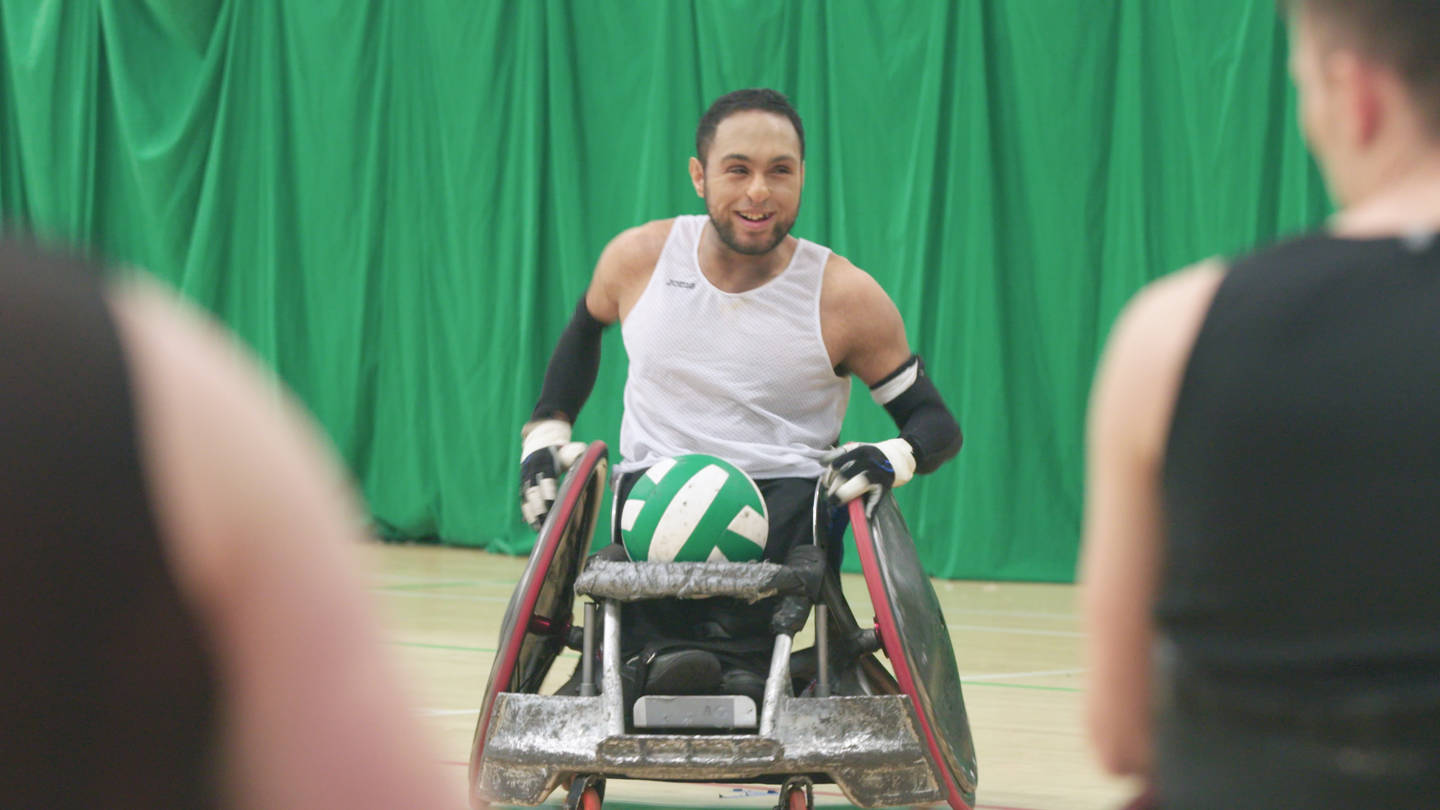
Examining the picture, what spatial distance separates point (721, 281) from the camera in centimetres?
438

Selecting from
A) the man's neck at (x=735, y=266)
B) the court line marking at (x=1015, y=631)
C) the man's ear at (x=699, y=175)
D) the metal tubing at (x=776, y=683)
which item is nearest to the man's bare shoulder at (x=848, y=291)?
the man's neck at (x=735, y=266)

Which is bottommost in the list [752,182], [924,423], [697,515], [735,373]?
[697,515]

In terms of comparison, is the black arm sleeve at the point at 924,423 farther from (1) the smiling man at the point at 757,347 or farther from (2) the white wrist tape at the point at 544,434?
(2) the white wrist tape at the point at 544,434

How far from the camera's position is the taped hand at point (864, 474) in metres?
4.00

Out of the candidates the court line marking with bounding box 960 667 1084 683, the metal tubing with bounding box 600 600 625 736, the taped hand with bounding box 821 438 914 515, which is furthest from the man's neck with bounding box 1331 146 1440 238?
the court line marking with bounding box 960 667 1084 683

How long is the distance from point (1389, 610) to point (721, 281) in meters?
3.21

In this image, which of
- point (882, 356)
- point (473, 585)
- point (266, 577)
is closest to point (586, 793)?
point (882, 356)

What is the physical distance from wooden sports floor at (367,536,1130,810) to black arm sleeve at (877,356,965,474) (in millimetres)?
868

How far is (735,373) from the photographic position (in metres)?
4.31

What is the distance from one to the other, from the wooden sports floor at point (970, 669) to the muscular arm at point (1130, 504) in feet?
4.31

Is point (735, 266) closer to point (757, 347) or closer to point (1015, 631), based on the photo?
point (757, 347)

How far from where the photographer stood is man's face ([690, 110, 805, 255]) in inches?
171

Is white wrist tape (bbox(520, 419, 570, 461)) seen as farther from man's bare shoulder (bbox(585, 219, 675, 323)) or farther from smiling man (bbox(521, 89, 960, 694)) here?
man's bare shoulder (bbox(585, 219, 675, 323))

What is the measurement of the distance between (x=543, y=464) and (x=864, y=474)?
0.82 meters
